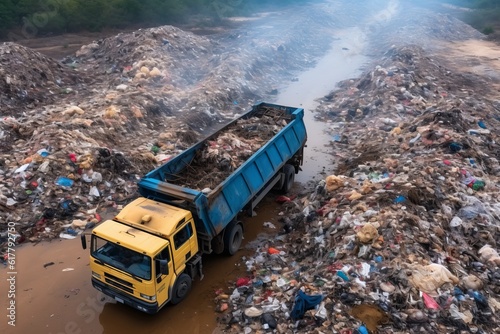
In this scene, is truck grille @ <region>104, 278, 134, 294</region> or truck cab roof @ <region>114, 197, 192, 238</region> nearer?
truck grille @ <region>104, 278, 134, 294</region>

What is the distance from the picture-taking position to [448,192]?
8.61 m

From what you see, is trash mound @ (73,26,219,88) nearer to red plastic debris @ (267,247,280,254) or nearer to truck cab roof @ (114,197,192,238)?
red plastic debris @ (267,247,280,254)

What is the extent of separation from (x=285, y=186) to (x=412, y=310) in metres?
5.13

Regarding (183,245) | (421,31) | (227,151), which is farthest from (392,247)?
(421,31)

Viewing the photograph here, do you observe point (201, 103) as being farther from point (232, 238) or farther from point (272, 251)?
point (272, 251)

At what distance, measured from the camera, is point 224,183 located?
7402 millimetres

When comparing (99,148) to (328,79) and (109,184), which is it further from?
(328,79)

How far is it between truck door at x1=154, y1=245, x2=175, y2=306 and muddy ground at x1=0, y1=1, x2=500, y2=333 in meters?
0.67

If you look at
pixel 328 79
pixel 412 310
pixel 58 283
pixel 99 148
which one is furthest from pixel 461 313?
pixel 328 79

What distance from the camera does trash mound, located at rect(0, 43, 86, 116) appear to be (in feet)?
48.1

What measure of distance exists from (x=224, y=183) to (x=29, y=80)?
12208 millimetres

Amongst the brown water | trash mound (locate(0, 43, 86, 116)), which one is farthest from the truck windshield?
trash mound (locate(0, 43, 86, 116))

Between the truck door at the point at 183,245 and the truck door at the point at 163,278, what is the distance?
153 millimetres

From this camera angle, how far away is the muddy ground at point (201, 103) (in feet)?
22.3
